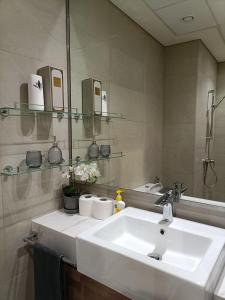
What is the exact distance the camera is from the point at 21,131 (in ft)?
4.14

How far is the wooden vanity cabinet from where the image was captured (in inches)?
39.5

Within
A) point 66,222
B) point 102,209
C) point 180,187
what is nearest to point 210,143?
point 180,187

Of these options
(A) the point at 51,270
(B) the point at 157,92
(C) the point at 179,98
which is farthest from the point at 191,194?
(A) the point at 51,270

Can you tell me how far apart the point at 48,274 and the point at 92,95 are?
1162mm

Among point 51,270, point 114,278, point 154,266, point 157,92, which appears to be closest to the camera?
point 154,266

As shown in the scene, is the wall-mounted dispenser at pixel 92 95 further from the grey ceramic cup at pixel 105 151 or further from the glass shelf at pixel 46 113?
the grey ceramic cup at pixel 105 151

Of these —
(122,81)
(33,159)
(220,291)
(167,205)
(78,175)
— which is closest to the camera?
(220,291)

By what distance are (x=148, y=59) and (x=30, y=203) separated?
1.21 m

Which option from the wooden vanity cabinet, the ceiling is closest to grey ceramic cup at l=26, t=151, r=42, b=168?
the wooden vanity cabinet

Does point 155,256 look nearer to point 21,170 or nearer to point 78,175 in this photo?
point 78,175

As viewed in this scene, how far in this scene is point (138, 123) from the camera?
156 centimetres

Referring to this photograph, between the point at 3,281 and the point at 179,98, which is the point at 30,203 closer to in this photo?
the point at 3,281

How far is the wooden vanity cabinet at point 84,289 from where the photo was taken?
100 centimetres

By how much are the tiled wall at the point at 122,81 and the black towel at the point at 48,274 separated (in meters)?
0.61
